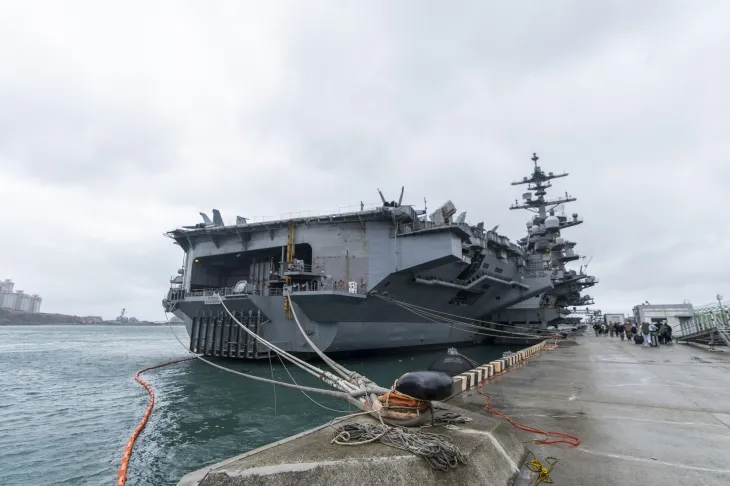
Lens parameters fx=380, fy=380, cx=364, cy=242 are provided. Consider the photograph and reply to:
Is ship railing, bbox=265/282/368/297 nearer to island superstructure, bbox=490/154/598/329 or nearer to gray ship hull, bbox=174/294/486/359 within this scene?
gray ship hull, bbox=174/294/486/359

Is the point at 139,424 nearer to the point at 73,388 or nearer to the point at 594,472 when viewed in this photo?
the point at 73,388

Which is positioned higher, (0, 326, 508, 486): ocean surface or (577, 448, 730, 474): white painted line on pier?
(577, 448, 730, 474): white painted line on pier

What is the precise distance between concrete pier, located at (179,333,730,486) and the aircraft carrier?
30.6 ft

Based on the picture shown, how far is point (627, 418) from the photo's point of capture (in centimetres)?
466

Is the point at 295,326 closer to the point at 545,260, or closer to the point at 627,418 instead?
the point at 627,418

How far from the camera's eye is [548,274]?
27438mm

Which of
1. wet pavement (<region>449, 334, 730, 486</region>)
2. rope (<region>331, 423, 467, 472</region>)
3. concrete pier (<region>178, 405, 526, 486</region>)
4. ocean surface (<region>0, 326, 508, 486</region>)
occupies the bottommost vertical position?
ocean surface (<region>0, 326, 508, 486</region>)

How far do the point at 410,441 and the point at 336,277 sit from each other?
13.9m

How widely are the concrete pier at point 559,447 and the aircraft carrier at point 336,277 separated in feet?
30.6

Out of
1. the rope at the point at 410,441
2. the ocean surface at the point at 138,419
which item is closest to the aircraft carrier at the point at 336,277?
the ocean surface at the point at 138,419

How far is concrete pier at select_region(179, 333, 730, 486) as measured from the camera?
256 centimetres

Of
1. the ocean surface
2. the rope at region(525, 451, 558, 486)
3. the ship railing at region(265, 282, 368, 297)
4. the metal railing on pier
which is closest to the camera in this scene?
the rope at region(525, 451, 558, 486)

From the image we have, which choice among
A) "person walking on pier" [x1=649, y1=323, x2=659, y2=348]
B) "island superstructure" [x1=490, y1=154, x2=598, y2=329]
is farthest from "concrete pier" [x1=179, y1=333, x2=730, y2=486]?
"island superstructure" [x1=490, y1=154, x2=598, y2=329]

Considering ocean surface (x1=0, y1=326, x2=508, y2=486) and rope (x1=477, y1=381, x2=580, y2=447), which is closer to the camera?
rope (x1=477, y1=381, x2=580, y2=447)
